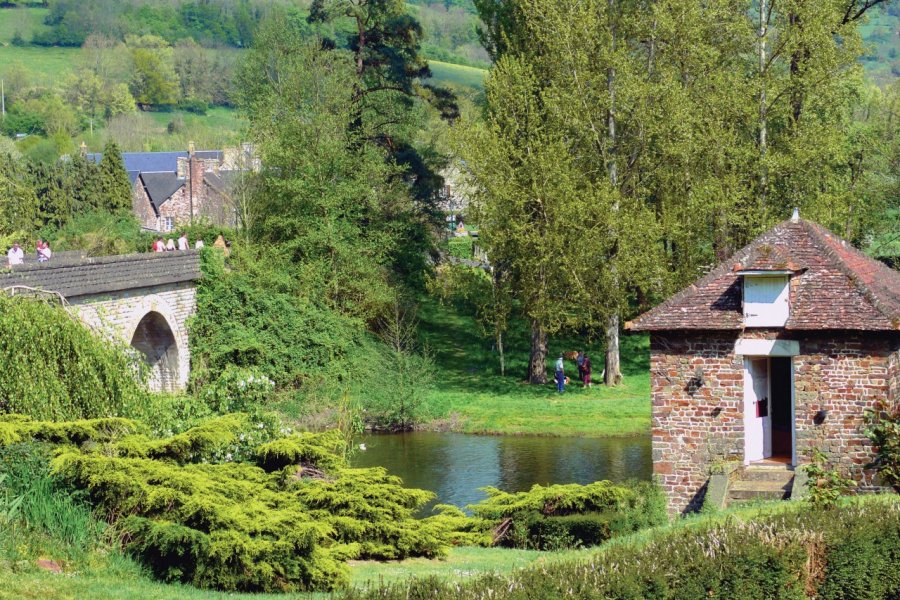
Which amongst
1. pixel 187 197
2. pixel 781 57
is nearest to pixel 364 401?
pixel 781 57

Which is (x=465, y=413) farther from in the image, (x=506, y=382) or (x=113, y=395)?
(x=113, y=395)

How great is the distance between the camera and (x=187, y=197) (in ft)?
257

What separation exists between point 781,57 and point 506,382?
42.0 feet

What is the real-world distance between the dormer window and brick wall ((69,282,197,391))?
15.9 metres

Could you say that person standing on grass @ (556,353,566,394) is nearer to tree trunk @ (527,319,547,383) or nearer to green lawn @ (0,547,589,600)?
tree trunk @ (527,319,547,383)

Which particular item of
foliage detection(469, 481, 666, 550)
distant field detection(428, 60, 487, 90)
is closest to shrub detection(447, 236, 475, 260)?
foliage detection(469, 481, 666, 550)

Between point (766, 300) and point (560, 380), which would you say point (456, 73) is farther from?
point (766, 300)

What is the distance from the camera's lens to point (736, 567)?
12094 millimetres

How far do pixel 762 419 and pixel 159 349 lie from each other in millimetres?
19351

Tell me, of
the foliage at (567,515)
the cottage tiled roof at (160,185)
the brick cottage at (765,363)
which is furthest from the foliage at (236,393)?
the cottage tiled roof at (160,185)

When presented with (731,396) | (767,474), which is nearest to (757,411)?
(731,396)

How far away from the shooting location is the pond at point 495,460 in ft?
89.0

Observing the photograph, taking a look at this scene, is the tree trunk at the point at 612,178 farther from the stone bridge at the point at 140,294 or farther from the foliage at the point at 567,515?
the foliage at the point at 567,515

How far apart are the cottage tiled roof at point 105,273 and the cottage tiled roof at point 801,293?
11.8 m
